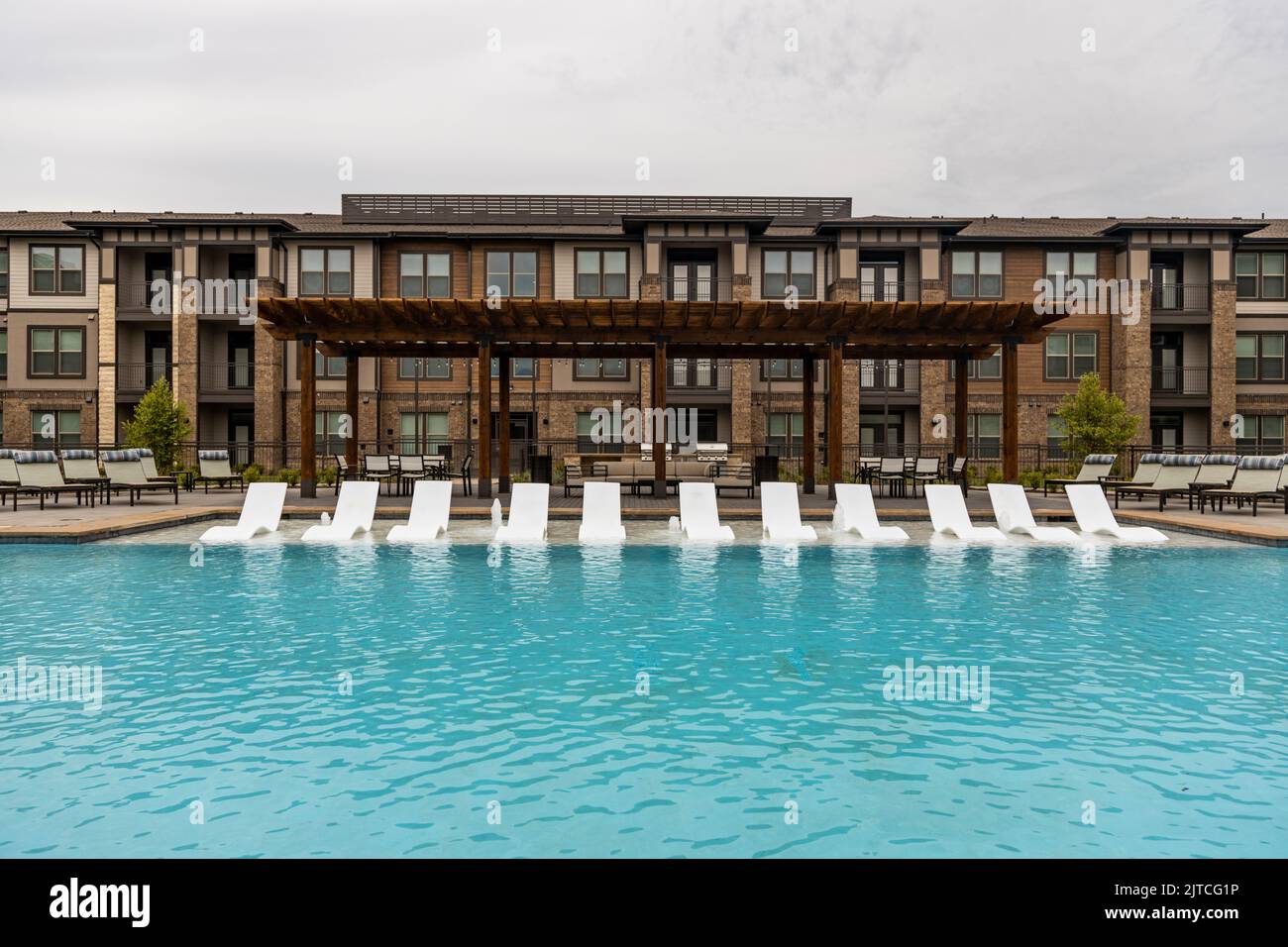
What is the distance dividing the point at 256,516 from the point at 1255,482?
18.4 meters

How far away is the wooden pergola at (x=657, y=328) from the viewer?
17188 mm

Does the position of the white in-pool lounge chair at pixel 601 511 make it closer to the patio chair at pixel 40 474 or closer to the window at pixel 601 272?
the patio chair at pixel 40 474

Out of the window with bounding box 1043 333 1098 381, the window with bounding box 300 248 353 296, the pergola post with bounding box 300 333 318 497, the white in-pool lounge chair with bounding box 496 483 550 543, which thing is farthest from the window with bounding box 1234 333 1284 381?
the window with bounding box 300 248 353 296

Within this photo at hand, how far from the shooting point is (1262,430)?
33.2 m

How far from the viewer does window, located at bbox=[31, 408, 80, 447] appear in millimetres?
31969

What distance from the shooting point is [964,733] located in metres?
4.60

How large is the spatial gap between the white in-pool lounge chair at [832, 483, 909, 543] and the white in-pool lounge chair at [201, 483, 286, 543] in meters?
8.89

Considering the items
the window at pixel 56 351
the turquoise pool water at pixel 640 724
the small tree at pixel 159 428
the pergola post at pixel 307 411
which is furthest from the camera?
the window at pixel 56 351

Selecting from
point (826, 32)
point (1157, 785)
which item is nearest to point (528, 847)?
point (1157, 785)

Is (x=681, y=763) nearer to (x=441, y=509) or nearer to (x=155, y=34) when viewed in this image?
(x=441, y=509)

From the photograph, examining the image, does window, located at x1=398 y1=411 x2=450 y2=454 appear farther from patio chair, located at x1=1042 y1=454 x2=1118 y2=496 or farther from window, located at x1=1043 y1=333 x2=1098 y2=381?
window, located at x1=1043 y1=333 x2=1098 y2=381

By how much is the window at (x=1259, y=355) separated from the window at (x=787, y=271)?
1709 centimetres

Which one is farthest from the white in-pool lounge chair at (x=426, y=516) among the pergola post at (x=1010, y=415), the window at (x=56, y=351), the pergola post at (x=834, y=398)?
the window at (x=56, y=351)
